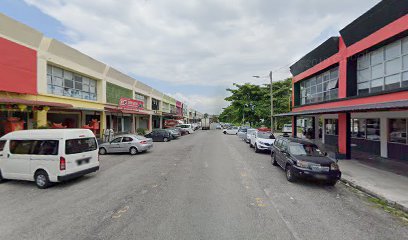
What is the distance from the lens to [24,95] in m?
12.6

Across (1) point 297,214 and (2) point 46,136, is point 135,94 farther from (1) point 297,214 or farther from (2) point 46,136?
(1) point 297,214

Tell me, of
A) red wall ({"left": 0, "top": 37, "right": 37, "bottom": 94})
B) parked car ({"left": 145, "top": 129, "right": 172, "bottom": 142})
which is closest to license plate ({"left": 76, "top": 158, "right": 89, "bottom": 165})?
red wall ({"left": 0, "top": 37, "right": 37, "bottom": 94})

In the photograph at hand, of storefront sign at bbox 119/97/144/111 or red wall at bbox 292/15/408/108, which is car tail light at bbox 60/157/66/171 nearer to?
red wall at bbox 292/15/408/108

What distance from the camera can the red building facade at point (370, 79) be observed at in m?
9.81

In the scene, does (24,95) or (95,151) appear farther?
(24,95)

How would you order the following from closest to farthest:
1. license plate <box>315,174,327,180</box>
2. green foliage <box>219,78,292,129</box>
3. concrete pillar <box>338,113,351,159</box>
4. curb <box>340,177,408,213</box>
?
curb <box>340,177,408,213</box> < license plate <box>315,174,327,180</box> < concrete pillar <box>338,113,351,159</box> < green foliage <box>219,78,292,129</box>

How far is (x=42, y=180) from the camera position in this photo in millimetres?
7195

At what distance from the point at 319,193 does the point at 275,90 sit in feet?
123

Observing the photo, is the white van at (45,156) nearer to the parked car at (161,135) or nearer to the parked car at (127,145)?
the parked car at (127,145)

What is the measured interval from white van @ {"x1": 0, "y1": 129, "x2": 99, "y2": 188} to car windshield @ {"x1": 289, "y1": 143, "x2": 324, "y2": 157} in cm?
842

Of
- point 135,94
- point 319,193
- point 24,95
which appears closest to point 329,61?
point 319,193

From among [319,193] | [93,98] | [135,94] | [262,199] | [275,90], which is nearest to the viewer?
[262,199]

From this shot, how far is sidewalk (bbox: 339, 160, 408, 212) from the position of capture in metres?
6.43

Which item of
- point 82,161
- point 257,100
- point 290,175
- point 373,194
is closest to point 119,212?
point 82,161
